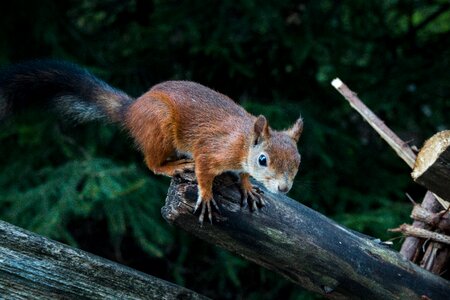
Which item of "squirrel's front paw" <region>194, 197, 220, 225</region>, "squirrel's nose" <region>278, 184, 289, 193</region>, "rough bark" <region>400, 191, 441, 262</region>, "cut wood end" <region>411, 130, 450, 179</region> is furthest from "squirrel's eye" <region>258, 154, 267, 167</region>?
"rough bark" <region>400, 191, 441, 262</region>

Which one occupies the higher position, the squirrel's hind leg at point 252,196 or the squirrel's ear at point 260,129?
the squirrel's ear at point 260,129

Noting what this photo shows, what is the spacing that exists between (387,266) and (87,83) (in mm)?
1335

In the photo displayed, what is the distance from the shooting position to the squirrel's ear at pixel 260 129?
229 centimetres

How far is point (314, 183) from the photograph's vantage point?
398cm

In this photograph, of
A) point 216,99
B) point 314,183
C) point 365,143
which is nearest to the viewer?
point 216,99

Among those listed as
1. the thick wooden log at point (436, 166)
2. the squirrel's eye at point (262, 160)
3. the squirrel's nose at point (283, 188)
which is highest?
the thick wooden log at point (436, 166)

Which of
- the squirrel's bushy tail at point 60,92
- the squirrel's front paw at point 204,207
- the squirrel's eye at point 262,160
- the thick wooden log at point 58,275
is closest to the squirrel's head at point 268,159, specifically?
the squirrel's eye at point 262,160

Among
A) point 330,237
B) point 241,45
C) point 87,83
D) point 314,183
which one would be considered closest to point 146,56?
point 241,45

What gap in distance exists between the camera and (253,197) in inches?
80.3

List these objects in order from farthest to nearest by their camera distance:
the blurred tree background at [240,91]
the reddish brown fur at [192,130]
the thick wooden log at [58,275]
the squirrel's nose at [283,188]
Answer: the blurred tree background at [240,91] < the reddish brown fur at [192,130] < the squirrel's nose at [283,188] < the thick wooden log at [58,275]

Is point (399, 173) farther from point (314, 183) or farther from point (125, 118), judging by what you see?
point (125, 118)

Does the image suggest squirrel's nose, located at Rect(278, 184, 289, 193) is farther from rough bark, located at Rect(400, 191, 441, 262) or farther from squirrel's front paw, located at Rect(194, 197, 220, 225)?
rough bark, located at Rect(400, 191, 441, 262)

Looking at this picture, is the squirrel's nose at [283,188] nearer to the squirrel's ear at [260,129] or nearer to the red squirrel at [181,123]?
the red squirrel at [181,123]

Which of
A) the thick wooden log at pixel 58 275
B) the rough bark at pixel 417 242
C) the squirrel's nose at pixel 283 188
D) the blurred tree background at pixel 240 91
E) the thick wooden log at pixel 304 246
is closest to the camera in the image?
the thick wooden log at pixel 58 275
